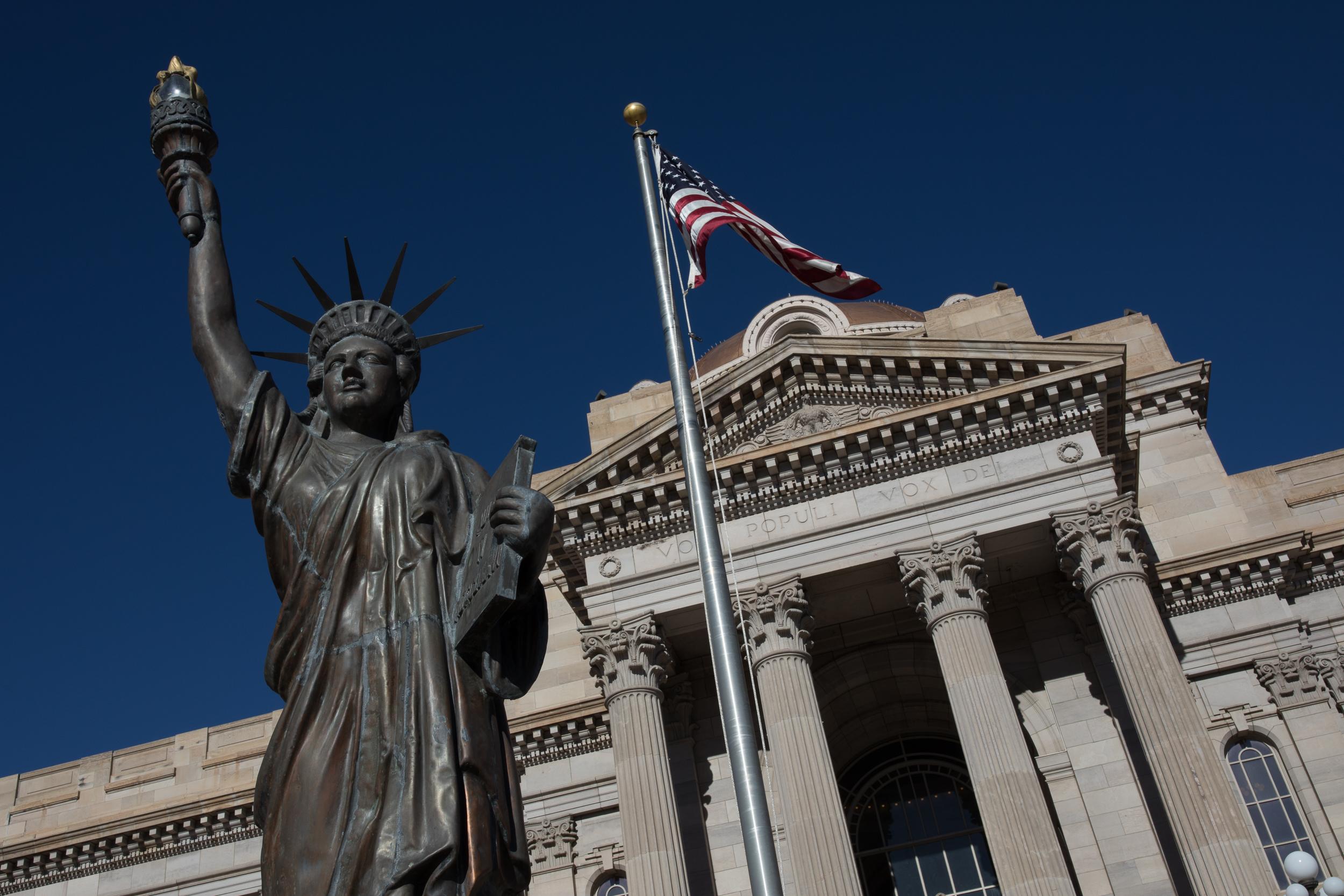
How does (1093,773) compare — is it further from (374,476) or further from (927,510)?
(374,476)

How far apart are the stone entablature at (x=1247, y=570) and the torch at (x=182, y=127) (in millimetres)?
23990

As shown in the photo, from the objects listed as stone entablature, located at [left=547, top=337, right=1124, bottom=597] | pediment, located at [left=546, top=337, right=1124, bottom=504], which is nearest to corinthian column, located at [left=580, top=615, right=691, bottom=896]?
stone entablature, located at [left=547, top=337, right=1124, bottom=597]

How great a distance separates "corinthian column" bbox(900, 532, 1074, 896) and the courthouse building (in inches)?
1.9

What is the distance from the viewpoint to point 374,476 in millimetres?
4816

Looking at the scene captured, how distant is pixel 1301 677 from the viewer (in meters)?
24.9

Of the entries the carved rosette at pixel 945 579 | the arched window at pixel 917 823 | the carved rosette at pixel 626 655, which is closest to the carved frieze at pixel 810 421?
the carved rosette at pixel 945 579

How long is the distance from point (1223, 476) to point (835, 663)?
10.2 metres

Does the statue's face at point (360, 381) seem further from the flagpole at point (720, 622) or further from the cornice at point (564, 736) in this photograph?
the cornice at point (564, 736)

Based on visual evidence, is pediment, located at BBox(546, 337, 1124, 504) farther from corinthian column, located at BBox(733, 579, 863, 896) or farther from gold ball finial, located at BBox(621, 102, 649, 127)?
gold ball finial, located at BBox(621, 102, 649, 127)

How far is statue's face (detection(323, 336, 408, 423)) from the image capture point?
5.25 m

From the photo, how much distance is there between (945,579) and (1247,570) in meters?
7.14

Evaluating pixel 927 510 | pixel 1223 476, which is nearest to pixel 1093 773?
pixel 927 510

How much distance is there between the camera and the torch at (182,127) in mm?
5465

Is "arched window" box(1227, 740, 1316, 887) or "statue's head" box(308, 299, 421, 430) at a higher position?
"arched window" box(1227, 740, 1316, 887)
